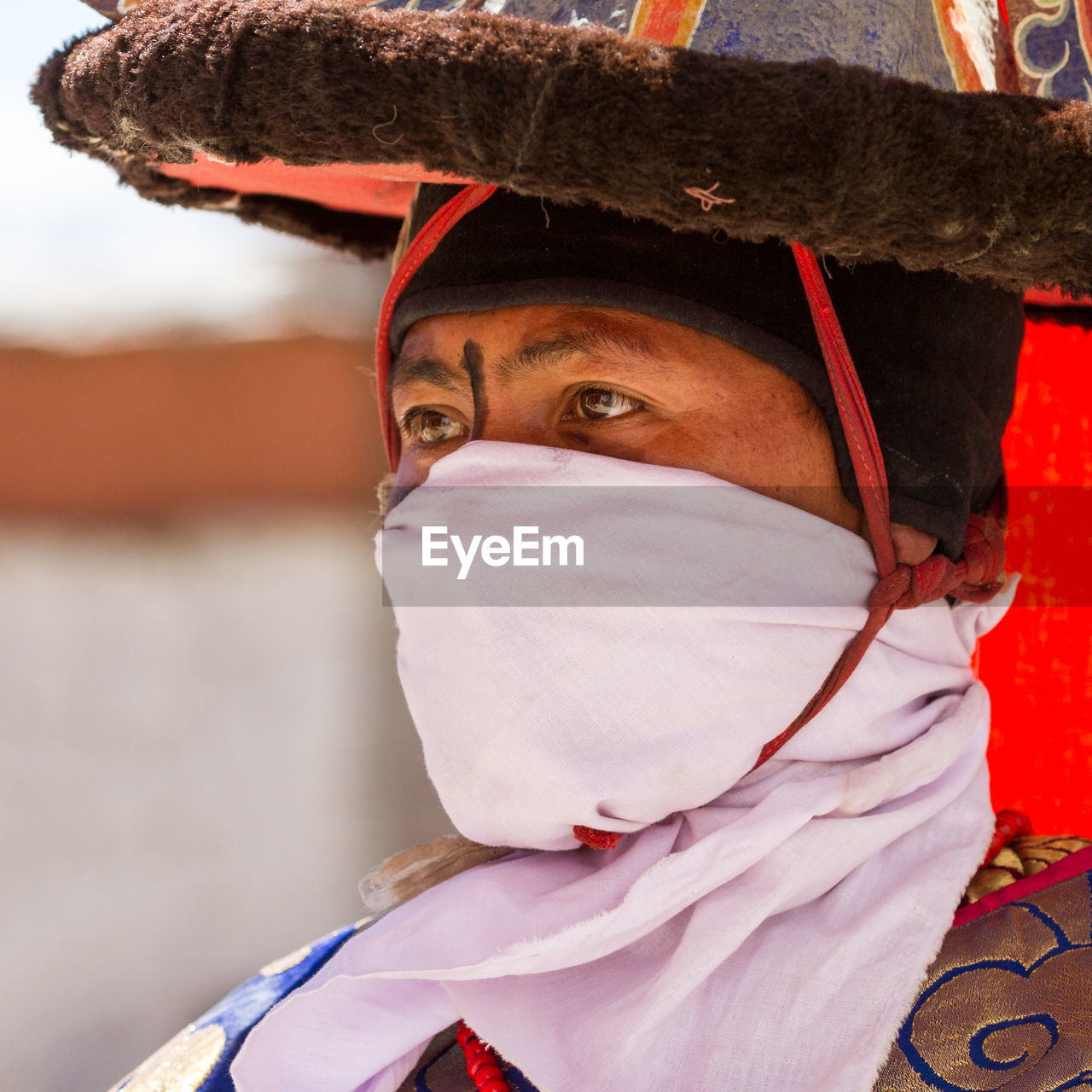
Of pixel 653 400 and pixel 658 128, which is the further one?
pixel 653 400

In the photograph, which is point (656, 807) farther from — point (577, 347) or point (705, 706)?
point (577, 347)

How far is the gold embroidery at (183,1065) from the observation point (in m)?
1.73

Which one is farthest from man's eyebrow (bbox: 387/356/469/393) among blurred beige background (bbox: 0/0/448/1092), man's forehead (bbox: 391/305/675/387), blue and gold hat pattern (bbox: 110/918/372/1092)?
blurred beige background (bbox: 0/0/448/1092)

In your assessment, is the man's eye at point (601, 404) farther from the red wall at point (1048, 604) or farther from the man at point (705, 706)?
the red wall at point (1048, 604)

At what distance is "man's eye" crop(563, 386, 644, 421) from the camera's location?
5.25ft

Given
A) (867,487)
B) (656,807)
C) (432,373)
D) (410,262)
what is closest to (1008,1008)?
(656,807)

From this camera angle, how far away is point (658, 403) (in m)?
1.57

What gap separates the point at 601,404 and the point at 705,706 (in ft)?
1.57

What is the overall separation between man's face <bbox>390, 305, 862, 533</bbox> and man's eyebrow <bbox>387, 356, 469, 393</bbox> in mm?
58

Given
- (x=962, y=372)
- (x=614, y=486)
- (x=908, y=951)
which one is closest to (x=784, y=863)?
(x=908, y=951)

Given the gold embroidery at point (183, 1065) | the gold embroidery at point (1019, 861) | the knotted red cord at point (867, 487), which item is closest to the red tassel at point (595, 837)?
the knotted red cord at point (867, 487)

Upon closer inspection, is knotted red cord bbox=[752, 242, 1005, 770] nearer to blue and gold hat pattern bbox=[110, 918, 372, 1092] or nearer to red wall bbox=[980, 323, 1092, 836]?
red wall bbox=[980, 323, 1092, 836]

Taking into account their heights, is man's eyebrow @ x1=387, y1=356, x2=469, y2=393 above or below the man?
above

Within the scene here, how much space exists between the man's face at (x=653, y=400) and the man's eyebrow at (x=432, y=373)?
6 centimetres
